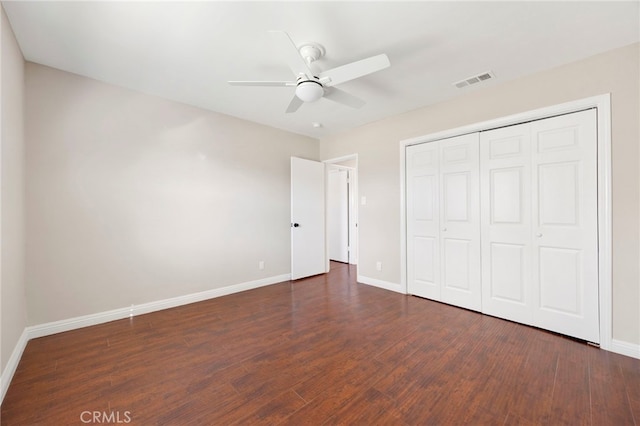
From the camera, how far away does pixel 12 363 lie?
6.34 ft

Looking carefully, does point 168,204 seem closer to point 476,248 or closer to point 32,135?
point 32,135

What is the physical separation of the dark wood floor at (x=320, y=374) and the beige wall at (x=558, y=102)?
73cm

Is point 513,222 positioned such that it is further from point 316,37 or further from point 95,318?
point 95,318

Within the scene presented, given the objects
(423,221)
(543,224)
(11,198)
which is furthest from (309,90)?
(543,224)

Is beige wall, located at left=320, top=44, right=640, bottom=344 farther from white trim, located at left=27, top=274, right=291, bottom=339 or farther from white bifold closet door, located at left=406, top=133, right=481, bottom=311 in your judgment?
white trim, located at left=27, top=274, right=291, bottom=339

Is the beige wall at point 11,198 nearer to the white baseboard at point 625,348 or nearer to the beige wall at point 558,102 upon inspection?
the beige wall at point 558,102

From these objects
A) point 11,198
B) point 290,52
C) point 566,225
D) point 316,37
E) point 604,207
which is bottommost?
point 566,225

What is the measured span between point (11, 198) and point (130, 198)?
0.99 m

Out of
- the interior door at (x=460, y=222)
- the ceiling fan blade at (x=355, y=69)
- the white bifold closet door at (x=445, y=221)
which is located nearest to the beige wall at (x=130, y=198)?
the ceiling fan blade at (x=355, y=69)

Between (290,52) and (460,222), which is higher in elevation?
(290,52)

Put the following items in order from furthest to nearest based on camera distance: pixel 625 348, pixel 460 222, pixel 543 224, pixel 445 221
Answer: pixel 445 221, pixel 460 222, pixel 543 224, pixel 625 348

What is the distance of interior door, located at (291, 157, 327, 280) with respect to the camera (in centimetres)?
451

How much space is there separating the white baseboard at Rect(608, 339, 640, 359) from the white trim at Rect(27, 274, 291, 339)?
12.9ft

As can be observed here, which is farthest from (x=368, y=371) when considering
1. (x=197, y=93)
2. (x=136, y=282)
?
(x=197, y=93)
